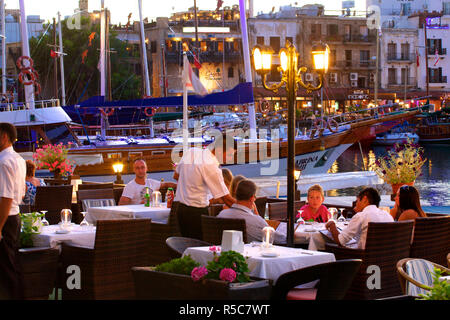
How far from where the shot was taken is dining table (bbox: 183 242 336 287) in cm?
573

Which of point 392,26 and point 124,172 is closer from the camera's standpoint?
point 124,172

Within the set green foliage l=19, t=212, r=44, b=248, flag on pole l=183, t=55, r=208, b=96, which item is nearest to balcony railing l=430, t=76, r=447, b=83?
flag on pole l=183, t=55, r=208, b=96

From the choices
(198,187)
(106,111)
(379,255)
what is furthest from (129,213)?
(106,111)

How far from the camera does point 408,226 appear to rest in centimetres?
696

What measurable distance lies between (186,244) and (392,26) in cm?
6743

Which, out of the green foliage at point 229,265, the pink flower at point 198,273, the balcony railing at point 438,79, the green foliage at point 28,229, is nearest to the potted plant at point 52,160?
the green foliage at point 28,229

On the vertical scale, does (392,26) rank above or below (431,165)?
above

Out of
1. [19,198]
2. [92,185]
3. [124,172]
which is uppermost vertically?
[19,198]

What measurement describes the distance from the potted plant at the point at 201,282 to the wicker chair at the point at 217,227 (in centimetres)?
195

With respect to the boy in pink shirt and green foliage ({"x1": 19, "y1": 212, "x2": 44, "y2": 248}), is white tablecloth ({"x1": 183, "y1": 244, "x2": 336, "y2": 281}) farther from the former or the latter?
the boy in pink shirt

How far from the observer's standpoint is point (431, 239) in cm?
750

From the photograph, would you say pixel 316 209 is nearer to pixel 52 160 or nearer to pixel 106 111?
pixel 52 160

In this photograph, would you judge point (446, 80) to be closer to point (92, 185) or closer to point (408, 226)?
point (92, 185)

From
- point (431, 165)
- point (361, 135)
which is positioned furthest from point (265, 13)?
point (361, 135)
